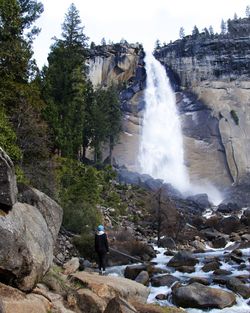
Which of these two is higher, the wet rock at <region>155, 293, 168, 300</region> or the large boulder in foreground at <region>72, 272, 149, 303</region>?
the large boulder in foreground at <region>72, 272, 149, 303</region>

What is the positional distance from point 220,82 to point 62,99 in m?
49.1

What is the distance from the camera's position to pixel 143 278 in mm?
19828

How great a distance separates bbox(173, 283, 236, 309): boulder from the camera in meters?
16.0

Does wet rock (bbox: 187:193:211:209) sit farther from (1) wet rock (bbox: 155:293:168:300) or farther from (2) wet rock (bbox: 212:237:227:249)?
(1) wet rock (bbox: 155:293:168:300)

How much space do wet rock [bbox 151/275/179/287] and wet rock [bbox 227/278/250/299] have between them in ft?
8.27

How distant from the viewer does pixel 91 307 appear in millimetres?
9781

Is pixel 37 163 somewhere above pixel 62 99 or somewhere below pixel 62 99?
below

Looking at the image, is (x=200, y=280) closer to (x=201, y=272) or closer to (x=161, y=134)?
(x=201, y=272)

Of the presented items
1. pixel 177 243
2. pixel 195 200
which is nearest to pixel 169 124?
pixel 195 200

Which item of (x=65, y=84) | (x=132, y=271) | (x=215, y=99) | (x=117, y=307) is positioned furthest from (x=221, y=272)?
(x=215, y=99)

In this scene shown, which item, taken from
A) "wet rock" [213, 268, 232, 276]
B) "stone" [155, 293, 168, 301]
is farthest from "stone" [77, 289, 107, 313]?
"wet rock" [213, 268, 232, 276]

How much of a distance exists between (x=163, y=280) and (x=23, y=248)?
484 inches

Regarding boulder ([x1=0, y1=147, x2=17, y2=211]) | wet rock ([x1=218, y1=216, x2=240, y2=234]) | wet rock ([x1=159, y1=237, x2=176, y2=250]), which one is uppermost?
boulder ([x1=0, y1=147, x2=17, y2=211])

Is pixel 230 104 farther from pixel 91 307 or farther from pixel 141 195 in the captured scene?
pixel 91 307
